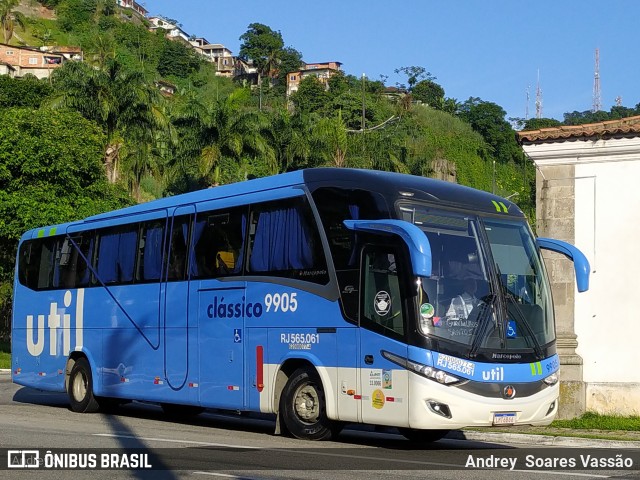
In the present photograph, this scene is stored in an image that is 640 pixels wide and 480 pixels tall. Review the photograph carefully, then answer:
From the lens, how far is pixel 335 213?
1328cm

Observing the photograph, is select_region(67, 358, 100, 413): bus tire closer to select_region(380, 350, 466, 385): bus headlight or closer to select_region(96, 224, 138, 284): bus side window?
select_region(96, 224, 138, 284): bus side window

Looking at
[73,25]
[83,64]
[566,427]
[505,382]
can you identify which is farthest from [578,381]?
[73,25]

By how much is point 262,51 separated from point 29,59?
153 feet

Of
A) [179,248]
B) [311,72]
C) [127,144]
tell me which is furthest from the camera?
[311,72]

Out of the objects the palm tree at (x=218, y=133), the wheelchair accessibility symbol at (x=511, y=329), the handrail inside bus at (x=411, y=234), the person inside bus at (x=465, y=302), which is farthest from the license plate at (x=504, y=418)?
the palm tree at (x=218, y=133)

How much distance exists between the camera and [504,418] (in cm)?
1209

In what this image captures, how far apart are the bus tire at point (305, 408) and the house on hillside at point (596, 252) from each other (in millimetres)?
7056

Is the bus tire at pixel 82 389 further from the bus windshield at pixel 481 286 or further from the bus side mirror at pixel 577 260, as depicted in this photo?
the bus side mirror at pixel 577 260

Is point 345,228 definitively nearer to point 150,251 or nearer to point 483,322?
point 483,322

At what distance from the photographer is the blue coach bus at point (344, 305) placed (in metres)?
12.0

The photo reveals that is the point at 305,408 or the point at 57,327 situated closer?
the point at 305,408

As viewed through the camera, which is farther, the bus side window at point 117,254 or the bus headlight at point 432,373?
the bus side window at point 117,254

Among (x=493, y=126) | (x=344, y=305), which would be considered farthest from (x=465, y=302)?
(x=493, y=126)

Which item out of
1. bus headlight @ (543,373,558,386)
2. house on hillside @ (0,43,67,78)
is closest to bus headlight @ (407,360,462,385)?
bus headlight @ (543,373,558,386)
